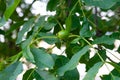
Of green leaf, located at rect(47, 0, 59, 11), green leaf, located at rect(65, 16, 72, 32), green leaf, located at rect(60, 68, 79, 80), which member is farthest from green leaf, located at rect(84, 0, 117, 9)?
green leaf, located at rect(47, 0, 59, 11)

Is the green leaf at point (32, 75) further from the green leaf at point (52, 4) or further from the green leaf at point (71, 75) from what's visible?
the green leaf at point (52, 4)

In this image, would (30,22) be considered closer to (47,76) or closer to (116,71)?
(47,76)

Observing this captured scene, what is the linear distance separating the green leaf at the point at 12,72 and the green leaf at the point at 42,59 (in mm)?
58

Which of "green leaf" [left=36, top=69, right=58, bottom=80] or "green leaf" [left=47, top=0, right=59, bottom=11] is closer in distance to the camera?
"green leaf" [left=36, top=69, right=58, bottom=80]

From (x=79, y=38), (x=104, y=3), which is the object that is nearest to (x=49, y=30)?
(x=79, y=38)

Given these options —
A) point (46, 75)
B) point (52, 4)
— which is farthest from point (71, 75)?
point (52, 4)

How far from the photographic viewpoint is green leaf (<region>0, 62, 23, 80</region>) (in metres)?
1.08

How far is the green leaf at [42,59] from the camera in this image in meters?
1.07

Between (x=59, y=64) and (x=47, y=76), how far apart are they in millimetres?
100

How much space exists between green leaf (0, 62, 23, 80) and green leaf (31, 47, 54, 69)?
0.06 m

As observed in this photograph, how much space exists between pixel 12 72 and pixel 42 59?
10cm

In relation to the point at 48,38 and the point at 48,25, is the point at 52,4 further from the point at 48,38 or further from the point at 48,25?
the point at 48,38

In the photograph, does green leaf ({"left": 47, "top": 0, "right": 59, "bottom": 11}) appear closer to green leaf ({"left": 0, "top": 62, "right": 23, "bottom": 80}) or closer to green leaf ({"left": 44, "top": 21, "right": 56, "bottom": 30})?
green leaf ({"left": 44, "top": 21, "right": 56, "bottom": 30})

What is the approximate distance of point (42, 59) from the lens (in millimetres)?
1076
